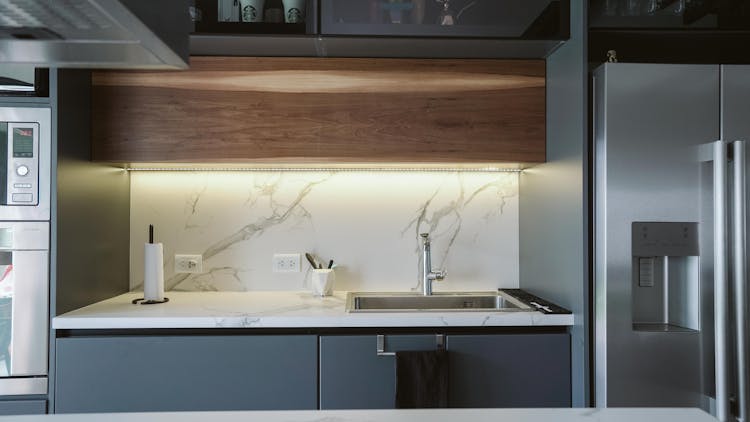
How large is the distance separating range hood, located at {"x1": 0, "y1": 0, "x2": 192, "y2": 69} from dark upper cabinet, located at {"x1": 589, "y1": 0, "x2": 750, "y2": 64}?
1528 millimetres

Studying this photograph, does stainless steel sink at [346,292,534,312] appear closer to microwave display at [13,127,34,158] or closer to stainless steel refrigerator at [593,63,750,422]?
stainless steel refrigerator at [593,63,750,422]

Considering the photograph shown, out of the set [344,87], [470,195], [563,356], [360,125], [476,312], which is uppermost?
[344,87]

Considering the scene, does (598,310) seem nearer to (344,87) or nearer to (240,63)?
(344,87)

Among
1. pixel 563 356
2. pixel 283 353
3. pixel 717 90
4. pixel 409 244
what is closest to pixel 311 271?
pixel 409 244

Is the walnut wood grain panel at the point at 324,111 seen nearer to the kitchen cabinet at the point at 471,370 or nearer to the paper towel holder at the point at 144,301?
the paper towel holder at the point at 144,301

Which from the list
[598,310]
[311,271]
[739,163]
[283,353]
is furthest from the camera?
[311,271]

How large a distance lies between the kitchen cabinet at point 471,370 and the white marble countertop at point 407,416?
35.7 inches

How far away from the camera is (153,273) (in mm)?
2150

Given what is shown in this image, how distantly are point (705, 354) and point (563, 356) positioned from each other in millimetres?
433

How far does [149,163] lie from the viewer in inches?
83.9

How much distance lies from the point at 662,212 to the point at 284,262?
1560 millimetres

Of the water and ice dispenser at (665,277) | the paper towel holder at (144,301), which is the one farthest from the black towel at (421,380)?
the paper towel holder at (144,301)

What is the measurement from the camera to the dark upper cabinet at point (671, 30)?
1.90 m

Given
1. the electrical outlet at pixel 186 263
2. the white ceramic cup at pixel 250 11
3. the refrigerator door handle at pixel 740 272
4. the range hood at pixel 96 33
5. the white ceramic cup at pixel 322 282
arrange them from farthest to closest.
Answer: the electrical outlet at pixel 186 263
the white ceramic cup at pixel 322 282
the white ceramic cup at pixel 250 11
the refrigerator door handle at pixel 740 272
the range hood at pixel 96 33
